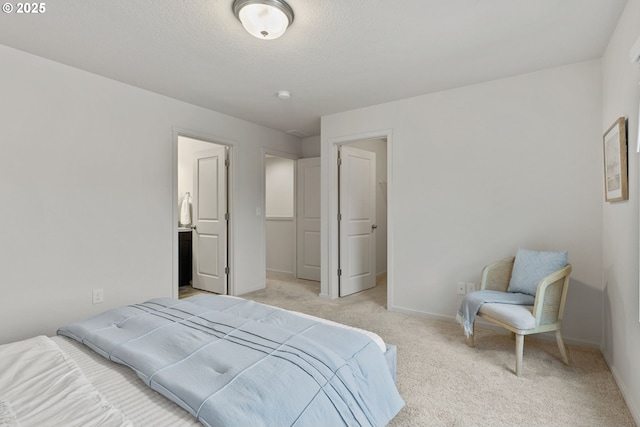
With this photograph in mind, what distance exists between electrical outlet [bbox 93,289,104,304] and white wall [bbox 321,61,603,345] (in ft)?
9.59

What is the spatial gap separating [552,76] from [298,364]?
3.20m

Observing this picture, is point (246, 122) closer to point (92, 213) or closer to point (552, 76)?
point (92, 213)

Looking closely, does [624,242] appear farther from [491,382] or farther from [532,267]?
[491,382]

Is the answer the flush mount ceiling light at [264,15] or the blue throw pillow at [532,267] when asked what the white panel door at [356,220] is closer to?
the blue throw pillow at [532,267]

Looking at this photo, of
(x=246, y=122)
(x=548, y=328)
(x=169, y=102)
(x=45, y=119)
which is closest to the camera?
(x=548, y=328)

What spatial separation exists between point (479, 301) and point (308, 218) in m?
3.26

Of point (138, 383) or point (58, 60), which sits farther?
point (58, 60)

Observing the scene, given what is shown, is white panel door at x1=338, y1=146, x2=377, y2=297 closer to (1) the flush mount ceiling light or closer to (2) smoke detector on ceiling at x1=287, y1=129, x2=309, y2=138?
(2) smoke detector on ceiling at x1=287, y1=129, x2=309, y2=138

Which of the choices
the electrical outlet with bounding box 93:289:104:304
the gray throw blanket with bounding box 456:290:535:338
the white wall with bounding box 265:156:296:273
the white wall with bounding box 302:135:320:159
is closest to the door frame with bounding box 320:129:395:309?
the white wall with bounding box 302:135:320:159

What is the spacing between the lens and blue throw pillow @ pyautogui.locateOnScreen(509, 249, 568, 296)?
2469 mm

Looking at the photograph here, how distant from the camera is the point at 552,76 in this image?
110 inches

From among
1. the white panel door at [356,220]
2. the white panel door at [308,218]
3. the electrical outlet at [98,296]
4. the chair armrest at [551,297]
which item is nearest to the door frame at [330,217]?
the white panel door at [356,220]

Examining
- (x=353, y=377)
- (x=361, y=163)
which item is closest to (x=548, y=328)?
(x=353, y=377)

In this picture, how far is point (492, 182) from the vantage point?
3.07 meters
